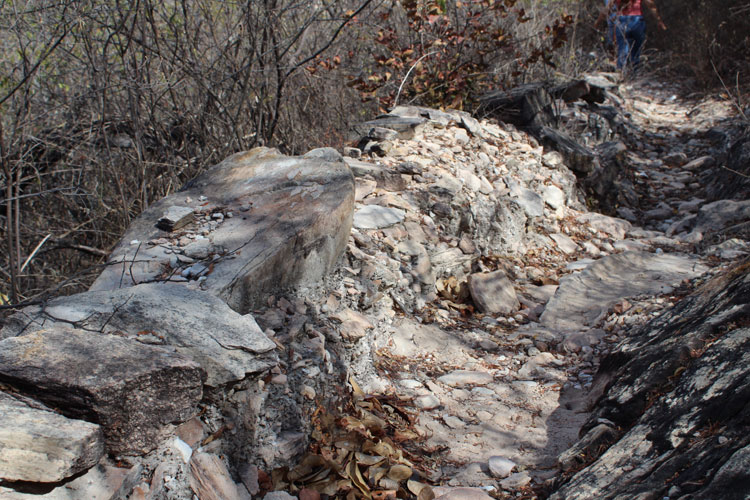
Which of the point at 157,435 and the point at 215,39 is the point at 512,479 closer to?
the point at 157,435

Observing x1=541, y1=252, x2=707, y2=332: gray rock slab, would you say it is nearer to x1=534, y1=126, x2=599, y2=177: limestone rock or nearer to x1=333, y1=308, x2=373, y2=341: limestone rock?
x1=333, y1=308, x2=373, y2=341: limestone rock

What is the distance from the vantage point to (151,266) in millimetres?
2385

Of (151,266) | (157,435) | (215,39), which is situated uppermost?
(215,39)

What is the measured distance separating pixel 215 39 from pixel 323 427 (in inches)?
119

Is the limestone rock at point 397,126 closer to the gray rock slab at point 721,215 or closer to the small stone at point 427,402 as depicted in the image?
the gray rock slab at point 721,215

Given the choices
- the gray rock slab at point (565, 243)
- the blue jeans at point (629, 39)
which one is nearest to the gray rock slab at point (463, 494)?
the gray rock slab at point (565, 243)

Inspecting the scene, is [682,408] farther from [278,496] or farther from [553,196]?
[553,196]

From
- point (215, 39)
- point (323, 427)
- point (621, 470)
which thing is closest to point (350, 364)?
point (323, 427)

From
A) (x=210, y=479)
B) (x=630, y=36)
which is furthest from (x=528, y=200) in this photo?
(x=630, y=36)

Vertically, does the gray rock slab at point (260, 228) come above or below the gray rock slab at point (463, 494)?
above

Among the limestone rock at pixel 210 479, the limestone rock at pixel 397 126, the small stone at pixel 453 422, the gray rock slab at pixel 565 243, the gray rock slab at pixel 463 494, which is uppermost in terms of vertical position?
the limestone rock at pixel 397 126

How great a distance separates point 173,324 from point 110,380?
0.36 metres

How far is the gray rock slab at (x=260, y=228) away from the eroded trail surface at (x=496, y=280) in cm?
25

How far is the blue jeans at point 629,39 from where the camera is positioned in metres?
8.24
